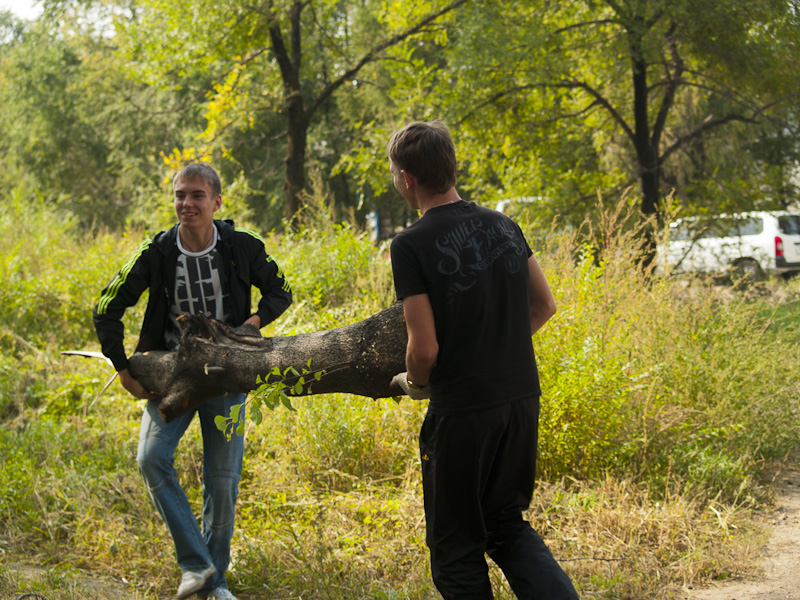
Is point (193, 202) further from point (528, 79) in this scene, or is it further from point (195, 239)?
point (528, 79)

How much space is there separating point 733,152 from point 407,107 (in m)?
10.4

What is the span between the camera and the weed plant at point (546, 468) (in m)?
3.65

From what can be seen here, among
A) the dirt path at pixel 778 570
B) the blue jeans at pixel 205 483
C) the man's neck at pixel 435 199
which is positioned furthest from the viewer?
the dirt path at pixel 778 570

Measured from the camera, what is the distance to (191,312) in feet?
11.3

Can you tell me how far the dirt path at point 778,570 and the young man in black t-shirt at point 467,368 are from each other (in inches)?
59.3

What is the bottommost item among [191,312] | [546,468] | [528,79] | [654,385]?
[546,468]

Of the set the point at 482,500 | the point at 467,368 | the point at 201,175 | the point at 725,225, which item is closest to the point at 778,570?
A: the point at 482,500

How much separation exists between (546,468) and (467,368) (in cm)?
236

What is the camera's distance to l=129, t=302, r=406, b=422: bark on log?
9.52 feet

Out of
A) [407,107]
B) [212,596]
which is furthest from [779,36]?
[212,596]

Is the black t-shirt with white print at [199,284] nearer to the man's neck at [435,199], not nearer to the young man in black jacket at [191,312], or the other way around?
the young man in black jacket at [191,312]

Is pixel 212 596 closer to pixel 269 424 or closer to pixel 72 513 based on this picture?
pixel 72 513

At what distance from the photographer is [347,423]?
4.65m

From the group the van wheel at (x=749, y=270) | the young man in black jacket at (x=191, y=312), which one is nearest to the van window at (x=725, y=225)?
the van wheel at (x=749, y=270)
